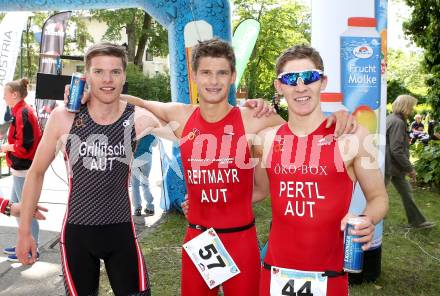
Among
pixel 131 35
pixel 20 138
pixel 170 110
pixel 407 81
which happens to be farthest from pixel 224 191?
pixel 407 81

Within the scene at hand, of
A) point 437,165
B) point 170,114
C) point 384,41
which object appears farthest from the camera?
point 437,165

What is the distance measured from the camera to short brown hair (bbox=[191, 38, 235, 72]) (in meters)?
2.86

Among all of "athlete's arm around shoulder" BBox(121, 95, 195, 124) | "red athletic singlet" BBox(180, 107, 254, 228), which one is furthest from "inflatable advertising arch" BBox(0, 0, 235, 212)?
"red athletic singlet" BBox(180, 107, 254, 228)

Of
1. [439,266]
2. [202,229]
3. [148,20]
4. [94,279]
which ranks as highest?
[148,20]

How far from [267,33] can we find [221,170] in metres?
31.8

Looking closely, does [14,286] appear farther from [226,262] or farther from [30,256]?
[226,262]

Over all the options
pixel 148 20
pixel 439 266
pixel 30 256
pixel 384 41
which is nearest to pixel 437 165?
pixel 439 266

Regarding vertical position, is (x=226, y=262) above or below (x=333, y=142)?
below

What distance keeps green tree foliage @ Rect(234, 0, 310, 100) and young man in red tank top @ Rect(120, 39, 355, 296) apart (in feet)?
96.5

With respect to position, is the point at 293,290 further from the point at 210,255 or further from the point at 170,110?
the point at 170,110

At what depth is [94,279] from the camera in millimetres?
2781

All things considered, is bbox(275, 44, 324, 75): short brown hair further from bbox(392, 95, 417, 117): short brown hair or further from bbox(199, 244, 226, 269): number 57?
bbox(392, 95, 417, 117): short brown hair

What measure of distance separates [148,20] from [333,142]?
2681cm

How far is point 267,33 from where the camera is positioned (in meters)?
33.4
